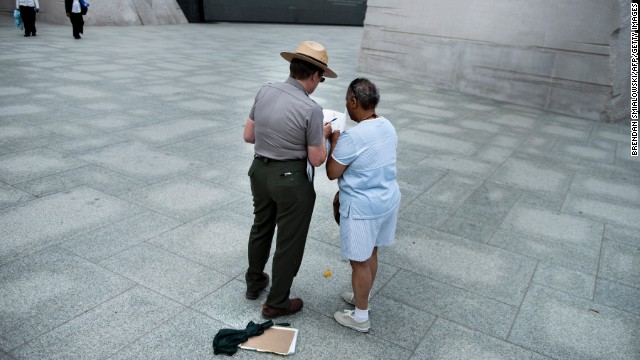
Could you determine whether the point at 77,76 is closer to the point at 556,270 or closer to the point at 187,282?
the point at 187,282

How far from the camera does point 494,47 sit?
1243 centimetres

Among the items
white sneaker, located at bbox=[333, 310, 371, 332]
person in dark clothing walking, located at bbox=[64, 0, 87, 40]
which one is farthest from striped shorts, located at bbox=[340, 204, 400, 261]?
person in dark clothing walking, located at bbox=[64, 0, 87, 40]

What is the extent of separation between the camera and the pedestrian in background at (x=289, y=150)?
3.03 meters

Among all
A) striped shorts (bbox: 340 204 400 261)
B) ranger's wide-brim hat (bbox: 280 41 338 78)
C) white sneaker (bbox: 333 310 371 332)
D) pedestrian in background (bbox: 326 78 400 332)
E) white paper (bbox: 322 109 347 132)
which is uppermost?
ranger's wide-brim hat (bbox: 280 41 338 78)

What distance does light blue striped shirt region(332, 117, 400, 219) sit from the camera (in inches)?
120

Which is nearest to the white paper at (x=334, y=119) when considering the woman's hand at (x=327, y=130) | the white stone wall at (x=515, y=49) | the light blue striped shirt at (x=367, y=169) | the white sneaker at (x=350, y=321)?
the woman's hand at (x=327, y=130)

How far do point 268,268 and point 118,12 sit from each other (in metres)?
22.0

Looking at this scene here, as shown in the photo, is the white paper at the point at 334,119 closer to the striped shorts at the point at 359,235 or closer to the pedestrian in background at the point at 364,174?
the pedestrian in background at the point at 364,174

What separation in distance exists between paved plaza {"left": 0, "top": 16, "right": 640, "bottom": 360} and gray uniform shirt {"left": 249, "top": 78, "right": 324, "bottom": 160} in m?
1.24

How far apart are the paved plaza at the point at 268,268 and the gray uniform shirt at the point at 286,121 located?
124cm

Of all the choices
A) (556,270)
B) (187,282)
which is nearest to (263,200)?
(187,282)

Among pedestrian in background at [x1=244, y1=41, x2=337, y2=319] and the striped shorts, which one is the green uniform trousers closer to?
pedestrian in background at [x1=244, y1=41, x2=337, y2=319]

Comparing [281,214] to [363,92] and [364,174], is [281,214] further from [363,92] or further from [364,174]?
[363,92]

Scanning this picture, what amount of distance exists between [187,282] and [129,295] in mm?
427
